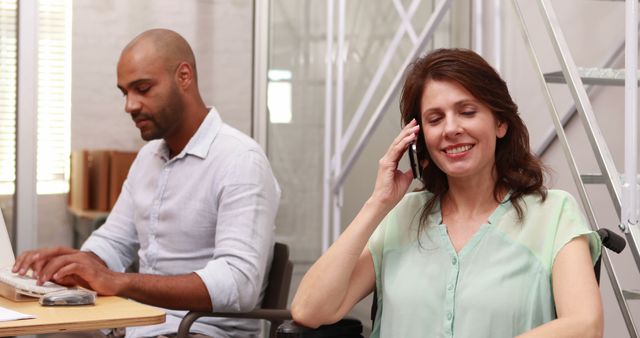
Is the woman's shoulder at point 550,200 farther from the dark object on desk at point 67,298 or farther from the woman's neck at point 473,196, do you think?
the dark object on desk at point 67,298

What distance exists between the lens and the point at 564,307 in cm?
170

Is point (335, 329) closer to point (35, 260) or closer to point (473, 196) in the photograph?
point (473, 196)

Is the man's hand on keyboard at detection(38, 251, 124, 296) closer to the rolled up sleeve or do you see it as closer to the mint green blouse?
the rolled up sleeve

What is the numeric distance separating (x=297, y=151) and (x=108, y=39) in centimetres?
93

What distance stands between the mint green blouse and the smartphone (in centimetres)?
10

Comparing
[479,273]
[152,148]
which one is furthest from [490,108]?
[152,148]

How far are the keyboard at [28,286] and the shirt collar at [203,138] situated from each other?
2.17ft

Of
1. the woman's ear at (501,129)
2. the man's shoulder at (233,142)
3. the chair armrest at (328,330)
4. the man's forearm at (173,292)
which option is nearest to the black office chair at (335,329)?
the chair armrest at (328,330)

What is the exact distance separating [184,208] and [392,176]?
874 mm

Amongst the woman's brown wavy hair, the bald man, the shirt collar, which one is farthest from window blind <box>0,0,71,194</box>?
the woman's brown wavy hair

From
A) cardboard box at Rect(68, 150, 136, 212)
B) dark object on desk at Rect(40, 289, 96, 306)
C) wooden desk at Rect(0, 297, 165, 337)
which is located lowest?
wooden desk at Rect(0, 297, 165, 337)

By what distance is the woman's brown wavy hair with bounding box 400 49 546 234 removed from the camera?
6.15ft

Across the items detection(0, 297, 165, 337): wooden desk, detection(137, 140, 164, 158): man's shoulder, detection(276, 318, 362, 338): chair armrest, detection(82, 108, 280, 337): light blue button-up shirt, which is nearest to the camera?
detection(0, 297, 165, 337): wooden desk

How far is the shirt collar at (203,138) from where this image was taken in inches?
107
